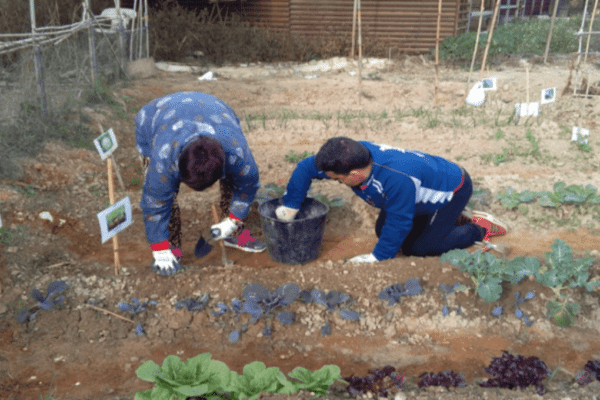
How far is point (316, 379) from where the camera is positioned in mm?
2008

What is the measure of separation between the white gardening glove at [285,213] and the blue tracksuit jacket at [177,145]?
0.30m

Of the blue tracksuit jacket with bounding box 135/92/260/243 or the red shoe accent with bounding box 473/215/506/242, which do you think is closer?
the blue tracksuit jacket with bounding box 135/92/260/243

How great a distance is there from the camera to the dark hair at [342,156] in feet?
8.89

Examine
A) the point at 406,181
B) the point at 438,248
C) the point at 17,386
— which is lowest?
the point at 17,386

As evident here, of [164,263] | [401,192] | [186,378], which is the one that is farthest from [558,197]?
[186,378]

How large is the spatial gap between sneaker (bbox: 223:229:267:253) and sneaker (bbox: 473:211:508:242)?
160cm

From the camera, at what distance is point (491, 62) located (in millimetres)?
10812

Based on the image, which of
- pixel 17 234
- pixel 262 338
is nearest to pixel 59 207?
pixel 17 234

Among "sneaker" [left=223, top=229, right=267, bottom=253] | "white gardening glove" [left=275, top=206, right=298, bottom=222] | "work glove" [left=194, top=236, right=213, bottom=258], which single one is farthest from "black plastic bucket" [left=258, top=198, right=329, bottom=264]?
"work glove" [left=194, top=236, right=213, bottom=258]

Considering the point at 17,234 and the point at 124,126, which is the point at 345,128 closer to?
the point at 124,126

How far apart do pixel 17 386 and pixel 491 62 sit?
35.2ft

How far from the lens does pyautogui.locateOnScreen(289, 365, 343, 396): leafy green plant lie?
200 centimetres

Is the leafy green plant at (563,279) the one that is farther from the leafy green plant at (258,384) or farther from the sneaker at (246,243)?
the sneaker at (246,243)

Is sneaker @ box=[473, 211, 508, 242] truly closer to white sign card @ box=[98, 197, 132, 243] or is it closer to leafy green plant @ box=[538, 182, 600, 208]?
leafy green plant @ box=[538, 182, 600, 208]
